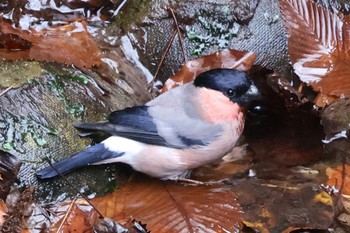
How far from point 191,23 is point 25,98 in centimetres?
109

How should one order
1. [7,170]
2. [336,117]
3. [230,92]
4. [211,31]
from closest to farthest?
[7,170], [230,92], [336,117], [211,31]

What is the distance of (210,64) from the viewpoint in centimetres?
381

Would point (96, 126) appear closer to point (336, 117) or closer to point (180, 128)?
point (180, 128)

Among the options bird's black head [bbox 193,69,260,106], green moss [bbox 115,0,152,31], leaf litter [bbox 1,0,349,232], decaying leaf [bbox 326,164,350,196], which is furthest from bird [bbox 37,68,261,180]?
green moss [bbox 115,0,152,31]

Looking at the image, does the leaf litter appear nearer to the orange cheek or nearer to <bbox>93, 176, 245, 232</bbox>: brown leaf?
<bbox>93, 176, 245, 232</bbox>: brown leaf

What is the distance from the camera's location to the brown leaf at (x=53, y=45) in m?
3.67

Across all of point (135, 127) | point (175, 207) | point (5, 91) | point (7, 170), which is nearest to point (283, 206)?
point (175, 207)

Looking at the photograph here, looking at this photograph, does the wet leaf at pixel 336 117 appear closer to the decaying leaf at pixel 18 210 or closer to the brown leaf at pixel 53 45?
the brown leaf at pixel 53 45

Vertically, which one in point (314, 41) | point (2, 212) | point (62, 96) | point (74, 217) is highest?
point (314, 41)

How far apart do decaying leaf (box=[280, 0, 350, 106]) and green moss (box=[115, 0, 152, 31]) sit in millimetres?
730

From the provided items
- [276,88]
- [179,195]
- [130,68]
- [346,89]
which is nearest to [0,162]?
[179,195]

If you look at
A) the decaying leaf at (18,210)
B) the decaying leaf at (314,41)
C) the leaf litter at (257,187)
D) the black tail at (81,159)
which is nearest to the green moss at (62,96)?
the black tail at (81,159)

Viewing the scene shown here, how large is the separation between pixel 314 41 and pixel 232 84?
705 millimetres

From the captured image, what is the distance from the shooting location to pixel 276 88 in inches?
138
